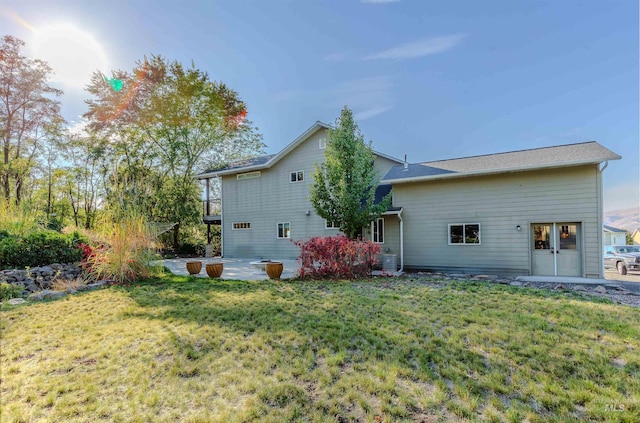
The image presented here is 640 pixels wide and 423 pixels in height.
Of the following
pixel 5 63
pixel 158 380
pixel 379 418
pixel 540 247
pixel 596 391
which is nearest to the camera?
pixel 379 418

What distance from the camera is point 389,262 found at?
11.4 meters

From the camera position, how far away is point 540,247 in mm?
9938

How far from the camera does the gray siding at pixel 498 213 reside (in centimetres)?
916

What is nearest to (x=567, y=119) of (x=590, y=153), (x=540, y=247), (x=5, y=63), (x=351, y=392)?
(x=590, y=153)

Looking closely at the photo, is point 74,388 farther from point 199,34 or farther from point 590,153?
point 590,153

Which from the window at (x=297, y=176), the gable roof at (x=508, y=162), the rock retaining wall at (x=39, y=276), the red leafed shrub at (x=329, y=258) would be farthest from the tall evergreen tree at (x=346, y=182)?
the rock retaining wall at (x=39, y=276)

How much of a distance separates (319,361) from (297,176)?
12.5m

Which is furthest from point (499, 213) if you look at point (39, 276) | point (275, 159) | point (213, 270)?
point (39, 276)

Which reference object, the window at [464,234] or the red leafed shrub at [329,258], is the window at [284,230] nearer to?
the red leafed shrub at [329,258]

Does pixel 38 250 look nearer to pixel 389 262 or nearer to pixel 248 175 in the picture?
pixel 248 175

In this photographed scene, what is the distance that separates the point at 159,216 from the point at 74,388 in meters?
18.2

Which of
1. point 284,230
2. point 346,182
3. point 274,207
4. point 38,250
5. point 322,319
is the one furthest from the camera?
point 274,207

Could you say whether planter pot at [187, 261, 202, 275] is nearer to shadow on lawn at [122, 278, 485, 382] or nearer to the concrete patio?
the concrete patio

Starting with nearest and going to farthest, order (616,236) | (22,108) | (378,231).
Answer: (378,231)
(22,108)
(616,236)
